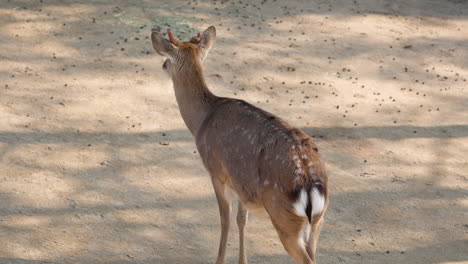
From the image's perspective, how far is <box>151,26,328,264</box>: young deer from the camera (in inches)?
188

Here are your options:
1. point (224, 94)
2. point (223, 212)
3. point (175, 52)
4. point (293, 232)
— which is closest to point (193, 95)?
point (175, 52)

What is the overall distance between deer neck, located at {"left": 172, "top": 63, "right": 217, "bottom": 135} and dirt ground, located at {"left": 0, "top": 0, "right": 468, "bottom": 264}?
88 cm

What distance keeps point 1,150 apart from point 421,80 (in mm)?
5059

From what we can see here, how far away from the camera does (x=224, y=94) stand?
8.46 m

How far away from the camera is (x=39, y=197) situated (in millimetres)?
6449

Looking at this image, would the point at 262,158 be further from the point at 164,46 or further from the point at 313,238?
the point at 164,46

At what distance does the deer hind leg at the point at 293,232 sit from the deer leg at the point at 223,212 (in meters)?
0.85

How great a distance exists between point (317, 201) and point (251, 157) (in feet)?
2.35

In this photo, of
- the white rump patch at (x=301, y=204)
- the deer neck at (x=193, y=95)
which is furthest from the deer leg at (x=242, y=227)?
the white rump patch at (x=301, y=204)

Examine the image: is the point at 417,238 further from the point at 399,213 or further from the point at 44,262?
the point at 44,262

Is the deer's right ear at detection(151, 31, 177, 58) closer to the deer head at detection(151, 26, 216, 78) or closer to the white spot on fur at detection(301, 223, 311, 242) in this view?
the deer head at detection(151, 26, 216, 78)

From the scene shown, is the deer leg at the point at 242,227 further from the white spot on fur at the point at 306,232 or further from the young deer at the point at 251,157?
the white spot on fur at the point at 306,232

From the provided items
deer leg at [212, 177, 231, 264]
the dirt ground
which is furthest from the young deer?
the dirt ground

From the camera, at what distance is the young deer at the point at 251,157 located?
15.7ft
